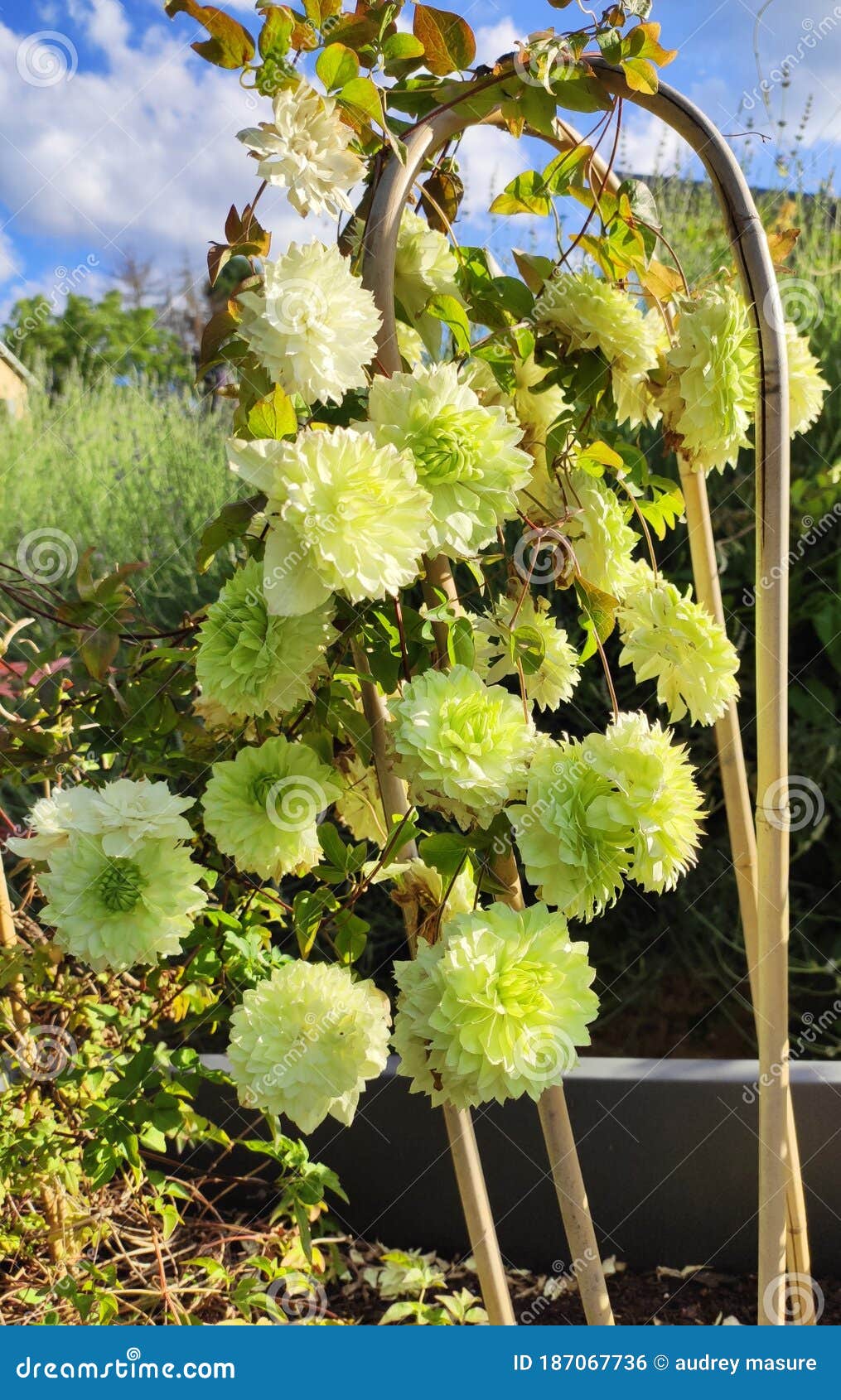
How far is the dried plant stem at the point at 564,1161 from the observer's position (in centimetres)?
89

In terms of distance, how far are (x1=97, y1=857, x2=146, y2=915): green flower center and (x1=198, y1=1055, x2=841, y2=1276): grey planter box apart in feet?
2.63

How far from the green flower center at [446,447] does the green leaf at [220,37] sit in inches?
12.3

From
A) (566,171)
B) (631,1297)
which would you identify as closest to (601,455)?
(566,171)

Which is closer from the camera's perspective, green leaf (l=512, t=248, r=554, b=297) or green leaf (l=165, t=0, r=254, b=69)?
green leaf (l=165, t=0, r=254, b=69)

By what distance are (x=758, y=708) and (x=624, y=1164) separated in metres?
0.80

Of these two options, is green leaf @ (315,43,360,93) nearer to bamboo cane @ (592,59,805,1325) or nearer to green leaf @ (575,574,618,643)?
bamboo cane @ (592,59,805,1325)

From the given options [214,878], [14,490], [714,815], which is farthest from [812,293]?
[14,490]

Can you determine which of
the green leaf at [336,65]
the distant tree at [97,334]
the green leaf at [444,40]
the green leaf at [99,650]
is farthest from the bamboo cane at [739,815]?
the distant tree at [97,334]

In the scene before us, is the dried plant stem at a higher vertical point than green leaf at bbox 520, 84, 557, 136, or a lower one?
lower

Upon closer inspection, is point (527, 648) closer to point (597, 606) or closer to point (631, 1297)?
point (597, 606)

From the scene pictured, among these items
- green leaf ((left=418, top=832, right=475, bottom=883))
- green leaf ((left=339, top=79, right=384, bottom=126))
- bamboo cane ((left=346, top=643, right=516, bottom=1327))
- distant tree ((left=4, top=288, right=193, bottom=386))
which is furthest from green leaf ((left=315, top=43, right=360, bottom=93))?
distant tree ((left=4, top=288, right=193, bottom=386))

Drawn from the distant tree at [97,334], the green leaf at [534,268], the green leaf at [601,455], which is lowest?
the green leaf at [601,455]

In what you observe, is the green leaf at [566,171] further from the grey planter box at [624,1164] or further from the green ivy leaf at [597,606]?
the grey planter box at [624,1164]

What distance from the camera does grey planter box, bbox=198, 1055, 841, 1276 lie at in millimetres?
1475
